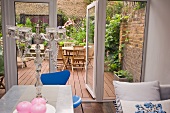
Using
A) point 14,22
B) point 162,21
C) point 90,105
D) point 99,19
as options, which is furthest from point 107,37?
point 14,22

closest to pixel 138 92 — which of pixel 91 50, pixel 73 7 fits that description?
pixel 91 50

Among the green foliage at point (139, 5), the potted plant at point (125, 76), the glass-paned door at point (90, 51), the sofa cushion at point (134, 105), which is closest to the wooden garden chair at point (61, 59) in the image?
the glass-paned door at point (90, 51)

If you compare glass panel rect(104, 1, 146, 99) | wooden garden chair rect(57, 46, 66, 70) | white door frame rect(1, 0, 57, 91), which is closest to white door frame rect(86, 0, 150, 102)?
glass panel rect(104, 1, 146, 99)

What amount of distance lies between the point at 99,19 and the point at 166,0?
3.96ft

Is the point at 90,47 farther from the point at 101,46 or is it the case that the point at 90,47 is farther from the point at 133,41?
the point at 133,41

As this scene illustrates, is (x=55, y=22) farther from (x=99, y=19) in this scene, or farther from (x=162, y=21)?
(x=162, y=21)

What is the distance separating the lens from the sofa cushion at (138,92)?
1.89 metres

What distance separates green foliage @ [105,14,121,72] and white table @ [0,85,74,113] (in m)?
1.58

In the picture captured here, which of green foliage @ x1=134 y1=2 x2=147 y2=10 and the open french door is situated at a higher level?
green foliage @ x1=134 y1=2 x2=147 y2=10

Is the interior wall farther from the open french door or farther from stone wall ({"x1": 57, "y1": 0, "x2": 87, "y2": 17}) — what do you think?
stone wall ({"x1": 57, "y1": 0, "x2": 87, "y2": 17})

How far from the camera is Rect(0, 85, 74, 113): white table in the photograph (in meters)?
1.71

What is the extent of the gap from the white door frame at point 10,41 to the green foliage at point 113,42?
112 centimetres

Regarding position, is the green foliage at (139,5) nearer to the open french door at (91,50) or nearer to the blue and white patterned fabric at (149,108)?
the open french door at (91,50)

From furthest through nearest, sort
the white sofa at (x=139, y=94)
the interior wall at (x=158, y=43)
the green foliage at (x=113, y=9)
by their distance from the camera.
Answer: the green foliage at (x=113, y=9)
the interior wall at (x=158, y=43)
the white sofa at (x=139, y=94)
